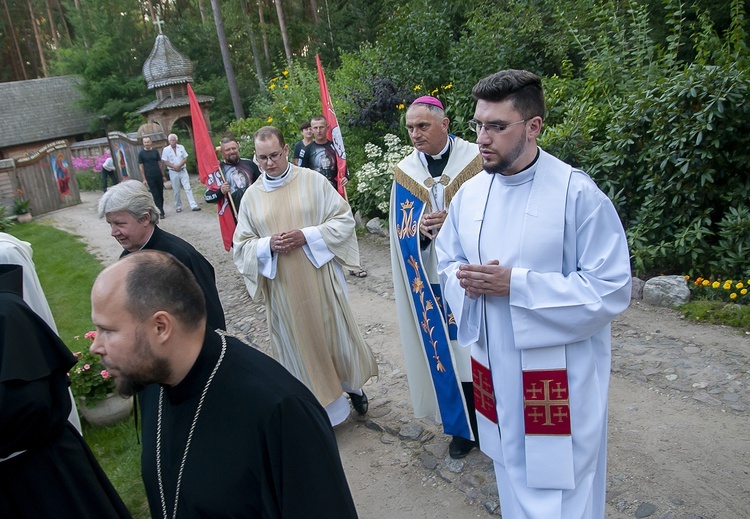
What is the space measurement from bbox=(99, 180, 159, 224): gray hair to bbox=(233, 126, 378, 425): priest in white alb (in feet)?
3.51

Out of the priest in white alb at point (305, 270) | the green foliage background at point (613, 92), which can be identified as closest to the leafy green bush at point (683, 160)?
the green foliage background at point (613, 92)

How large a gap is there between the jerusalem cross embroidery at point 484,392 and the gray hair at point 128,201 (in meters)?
1.98

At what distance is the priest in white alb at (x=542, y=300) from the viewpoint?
8.28 feet

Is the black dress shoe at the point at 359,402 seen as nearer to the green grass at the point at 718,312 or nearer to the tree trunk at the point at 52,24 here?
the green grass at the point at 718,312

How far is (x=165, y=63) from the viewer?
85.9 ft

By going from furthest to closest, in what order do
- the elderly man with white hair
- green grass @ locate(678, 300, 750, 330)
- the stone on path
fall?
the elderly man with white hair < the stone on path < green grass @ locate(678, 300, 750, 330)

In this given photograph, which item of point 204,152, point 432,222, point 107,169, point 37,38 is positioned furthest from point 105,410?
Answer: point 37,38

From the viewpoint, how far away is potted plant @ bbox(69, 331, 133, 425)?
5059 mm

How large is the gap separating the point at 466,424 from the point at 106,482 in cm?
219

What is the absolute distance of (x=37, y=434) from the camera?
8.16ft

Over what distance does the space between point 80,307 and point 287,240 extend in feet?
19.2

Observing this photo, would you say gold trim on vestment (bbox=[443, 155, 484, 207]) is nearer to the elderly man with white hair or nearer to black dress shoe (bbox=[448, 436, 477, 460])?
black dress shoe (bbox=[448, 436, 477, 460])

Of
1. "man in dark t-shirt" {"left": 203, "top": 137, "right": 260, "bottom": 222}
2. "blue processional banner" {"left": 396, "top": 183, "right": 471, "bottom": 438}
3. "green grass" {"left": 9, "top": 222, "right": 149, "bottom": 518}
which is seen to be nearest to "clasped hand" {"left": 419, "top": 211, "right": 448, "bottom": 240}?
"blue processional banner" {"left": 396, "top": 183, "right": 471, "bottom": 438}

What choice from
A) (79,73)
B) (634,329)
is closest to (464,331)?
(634,329)
